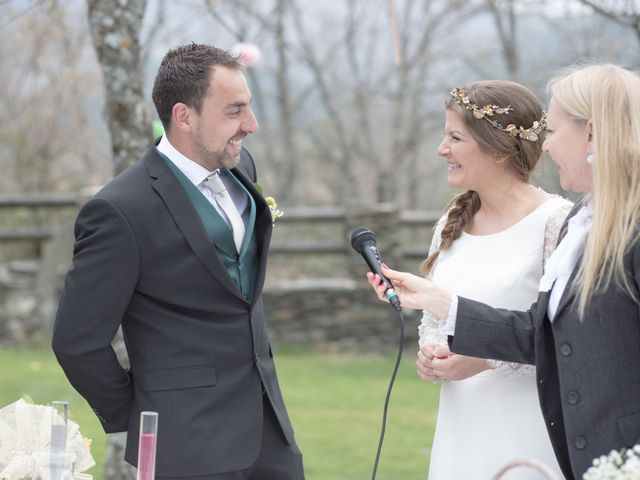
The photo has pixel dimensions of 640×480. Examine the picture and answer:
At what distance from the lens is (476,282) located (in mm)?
3637

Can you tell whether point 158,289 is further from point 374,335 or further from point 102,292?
point 374,335

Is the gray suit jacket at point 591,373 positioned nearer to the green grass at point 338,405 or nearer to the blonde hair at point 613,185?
the blonde hair at point 613,185

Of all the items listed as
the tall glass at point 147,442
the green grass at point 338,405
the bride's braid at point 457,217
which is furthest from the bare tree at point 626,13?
the tall glass at point 147,442

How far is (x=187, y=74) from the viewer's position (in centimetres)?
337

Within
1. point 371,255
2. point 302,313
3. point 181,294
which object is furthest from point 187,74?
point 302,313

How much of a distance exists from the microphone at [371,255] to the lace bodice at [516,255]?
50 cm

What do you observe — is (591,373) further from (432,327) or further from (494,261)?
(432,327)

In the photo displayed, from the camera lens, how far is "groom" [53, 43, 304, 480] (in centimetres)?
320

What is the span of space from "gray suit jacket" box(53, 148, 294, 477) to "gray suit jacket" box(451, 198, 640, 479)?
94 centimetres

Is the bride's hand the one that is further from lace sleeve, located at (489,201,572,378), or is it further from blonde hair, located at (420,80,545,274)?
blonde hair, located at (420,80,545,274)

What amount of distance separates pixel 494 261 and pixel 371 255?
612mm

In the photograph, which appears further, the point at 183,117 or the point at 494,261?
the point at 494,261

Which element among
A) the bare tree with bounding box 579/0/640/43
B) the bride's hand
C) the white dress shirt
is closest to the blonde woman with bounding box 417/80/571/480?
the bride's hand

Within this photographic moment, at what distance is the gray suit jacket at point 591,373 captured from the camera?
107 inches
